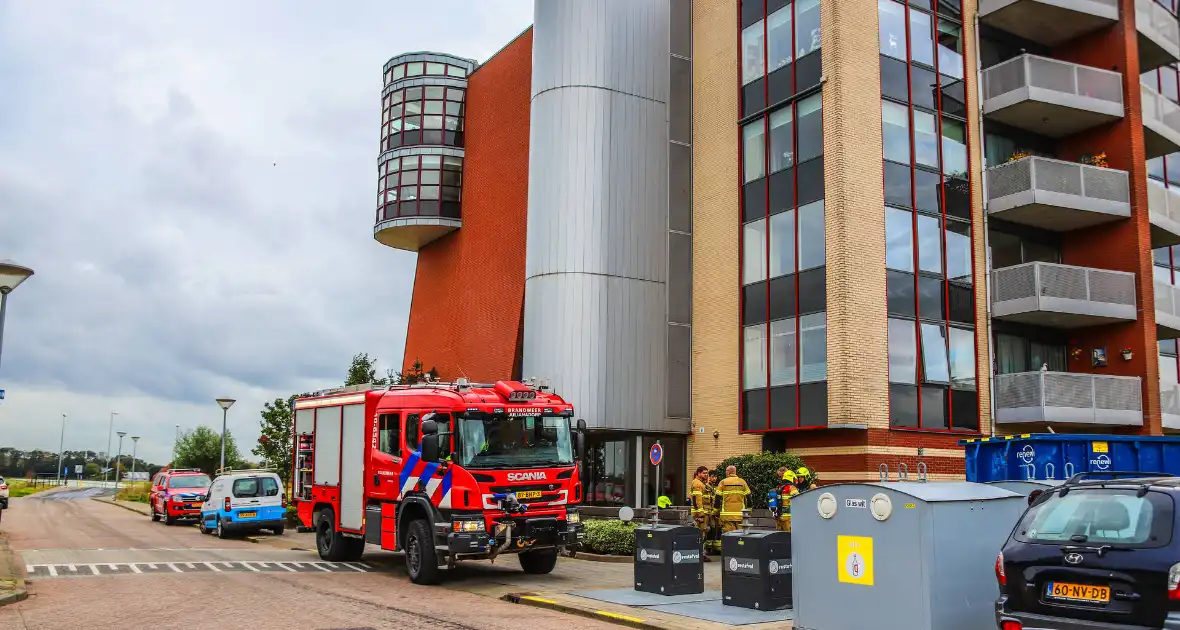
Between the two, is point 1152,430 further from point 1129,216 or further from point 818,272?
point 818,272

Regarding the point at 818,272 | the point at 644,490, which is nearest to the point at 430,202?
the point at 644,490

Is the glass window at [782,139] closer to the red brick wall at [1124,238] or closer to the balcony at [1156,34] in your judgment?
the red brick wall at [1124,238]

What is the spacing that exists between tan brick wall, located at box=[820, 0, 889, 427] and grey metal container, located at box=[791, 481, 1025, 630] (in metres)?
11.7

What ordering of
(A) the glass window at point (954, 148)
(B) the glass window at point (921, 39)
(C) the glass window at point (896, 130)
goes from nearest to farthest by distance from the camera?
1. (C) the glass window at point (896, 130)
2. (B) the glass window at point (921, 39)
3. (A) the glass window at point (954, 148)

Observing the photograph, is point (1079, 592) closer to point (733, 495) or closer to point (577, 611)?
point (577, 611)

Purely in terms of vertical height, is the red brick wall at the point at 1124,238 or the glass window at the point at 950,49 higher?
the glass window at the point at 950,49

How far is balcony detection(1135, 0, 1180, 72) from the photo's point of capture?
26641mm

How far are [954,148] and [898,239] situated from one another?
10.9 feet

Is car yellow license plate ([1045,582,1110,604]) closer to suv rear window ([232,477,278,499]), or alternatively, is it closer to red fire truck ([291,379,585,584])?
red fire truck ([291,379,585,584])

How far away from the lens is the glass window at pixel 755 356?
945 inches

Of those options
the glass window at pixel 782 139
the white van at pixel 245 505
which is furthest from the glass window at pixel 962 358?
the white van at pixel 245 505

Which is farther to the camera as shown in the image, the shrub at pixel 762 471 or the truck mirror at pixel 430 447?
the shrub at pixel 762 471

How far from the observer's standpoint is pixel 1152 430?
2419 centimetres

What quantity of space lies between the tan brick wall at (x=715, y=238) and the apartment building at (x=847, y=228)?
8 centimetres
